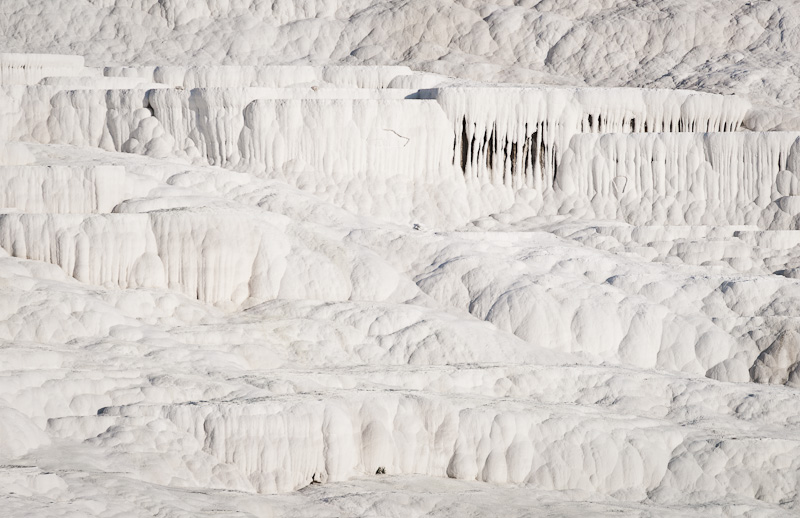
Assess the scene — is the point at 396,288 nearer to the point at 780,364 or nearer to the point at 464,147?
the point at 780,364

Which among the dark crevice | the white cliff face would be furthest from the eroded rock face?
the dark crevice

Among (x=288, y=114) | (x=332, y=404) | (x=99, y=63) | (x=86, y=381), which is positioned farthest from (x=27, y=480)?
(x=99, y=63)

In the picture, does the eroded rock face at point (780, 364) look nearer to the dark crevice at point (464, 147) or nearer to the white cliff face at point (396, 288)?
the white cliff face at point (396, 288)

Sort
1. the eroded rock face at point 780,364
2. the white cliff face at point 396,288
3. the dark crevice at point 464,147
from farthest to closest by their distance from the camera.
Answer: the dark crevice at point 464,147, the eroded rock face at point 780,364, the white cliff face at point 396,288

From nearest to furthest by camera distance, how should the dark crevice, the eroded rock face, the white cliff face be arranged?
1. the white cliff face
2. the eroded rock face
3. the dark crevice

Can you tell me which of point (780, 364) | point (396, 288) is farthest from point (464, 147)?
point (780, 364)

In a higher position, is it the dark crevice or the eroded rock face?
the dark crevice

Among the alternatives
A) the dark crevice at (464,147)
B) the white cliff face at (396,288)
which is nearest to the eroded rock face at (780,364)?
the white cliff face at (396,288)

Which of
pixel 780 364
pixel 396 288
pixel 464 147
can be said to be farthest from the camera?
pixel 464 147

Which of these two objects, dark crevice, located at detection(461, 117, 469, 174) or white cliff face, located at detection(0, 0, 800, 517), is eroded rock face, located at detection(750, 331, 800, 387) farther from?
dark crevice, located at detection(461, 117, 469, 174)
